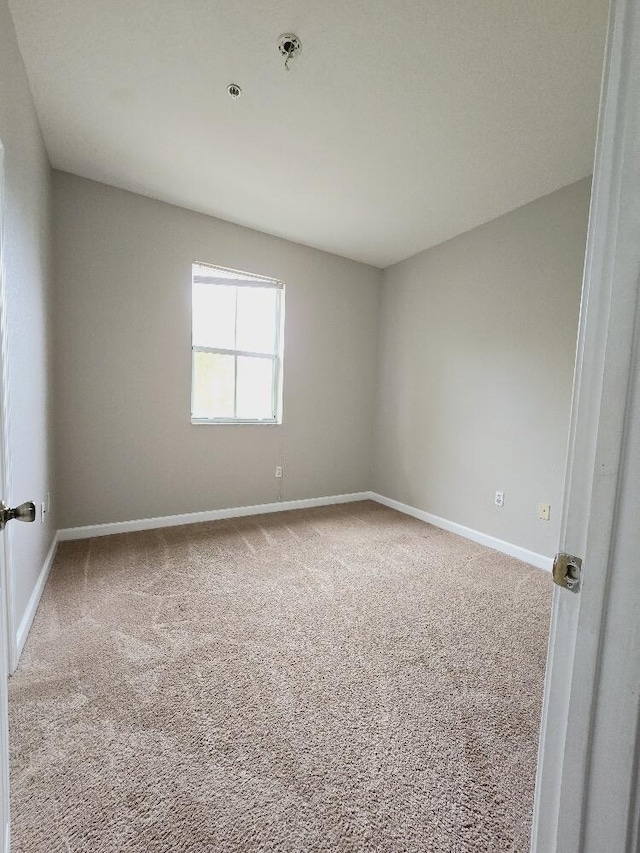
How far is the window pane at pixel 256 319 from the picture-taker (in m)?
3.54

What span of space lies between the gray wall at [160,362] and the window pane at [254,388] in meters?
0.17

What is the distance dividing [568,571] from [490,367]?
2.83 metres

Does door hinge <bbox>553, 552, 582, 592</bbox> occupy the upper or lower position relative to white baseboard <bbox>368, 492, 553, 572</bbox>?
upper

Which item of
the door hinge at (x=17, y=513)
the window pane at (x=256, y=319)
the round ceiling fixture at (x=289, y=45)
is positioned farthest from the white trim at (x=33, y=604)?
the round ceiling fixture at (x=289, y=45)

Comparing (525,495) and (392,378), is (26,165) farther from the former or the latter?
(525,495)

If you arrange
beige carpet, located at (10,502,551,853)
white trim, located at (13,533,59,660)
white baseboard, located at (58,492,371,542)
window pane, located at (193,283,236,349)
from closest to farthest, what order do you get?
1. beige carpet, located at (10,502,551,853)
2. white trim, located at (13,533,59,660)
3. white baseboard, located at (58,492,371,542)
4. window pane, located at (193,283,236,349)

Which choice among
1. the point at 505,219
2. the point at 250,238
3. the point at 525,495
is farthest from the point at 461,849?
the point at 250,238

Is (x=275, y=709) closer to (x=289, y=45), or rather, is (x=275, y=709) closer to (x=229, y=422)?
(x=229, y=422)

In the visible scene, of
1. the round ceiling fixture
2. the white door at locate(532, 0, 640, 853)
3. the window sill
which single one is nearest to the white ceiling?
the round ceiling fixture

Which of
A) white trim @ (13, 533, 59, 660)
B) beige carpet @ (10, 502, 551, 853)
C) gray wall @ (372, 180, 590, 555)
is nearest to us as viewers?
Result: beige carpet @ (10, 502, 551, 853)

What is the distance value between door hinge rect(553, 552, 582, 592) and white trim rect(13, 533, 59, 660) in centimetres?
207

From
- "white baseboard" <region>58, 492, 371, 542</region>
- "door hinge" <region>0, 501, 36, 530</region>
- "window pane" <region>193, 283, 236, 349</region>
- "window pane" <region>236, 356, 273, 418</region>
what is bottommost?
"white baseboard" <region>58, 492, 371, 542</region>

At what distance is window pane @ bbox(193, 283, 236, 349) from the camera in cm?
332

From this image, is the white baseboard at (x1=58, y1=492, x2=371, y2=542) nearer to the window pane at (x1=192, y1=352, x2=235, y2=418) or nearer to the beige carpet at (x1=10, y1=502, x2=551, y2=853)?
the beige carpet at (x1=10, y1=502, x2=551, y2=853)
